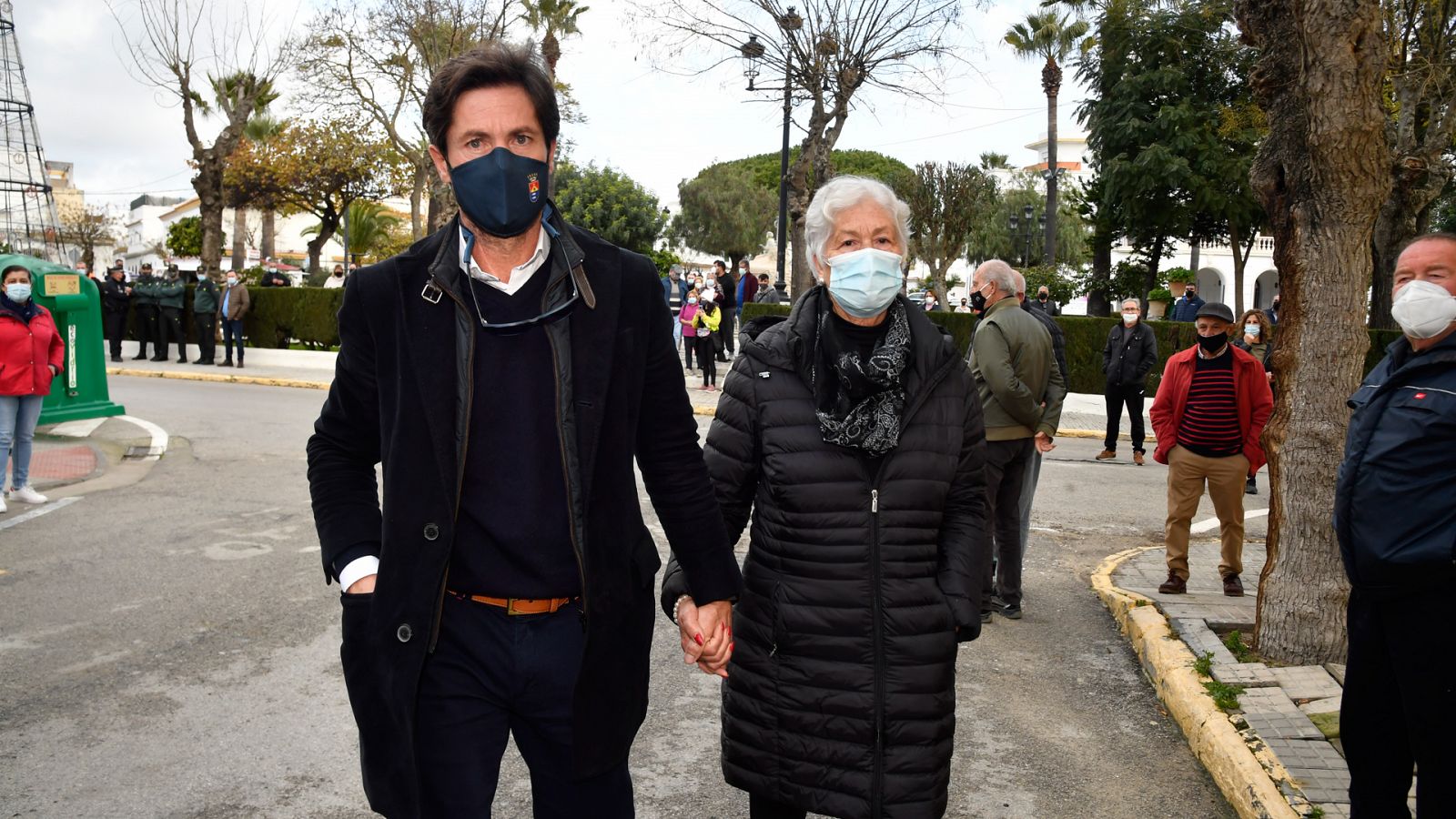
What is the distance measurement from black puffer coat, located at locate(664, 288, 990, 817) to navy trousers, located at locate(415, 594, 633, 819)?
0.47 meters

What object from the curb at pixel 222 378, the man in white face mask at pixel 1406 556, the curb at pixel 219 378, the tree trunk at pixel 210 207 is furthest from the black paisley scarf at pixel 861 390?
the tree trunk at pixel 210 207

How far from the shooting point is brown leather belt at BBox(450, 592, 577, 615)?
7.40ft

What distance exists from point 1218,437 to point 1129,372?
6419 mm

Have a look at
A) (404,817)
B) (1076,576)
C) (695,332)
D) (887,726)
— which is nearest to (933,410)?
(887,726)

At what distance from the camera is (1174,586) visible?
6.81 meters

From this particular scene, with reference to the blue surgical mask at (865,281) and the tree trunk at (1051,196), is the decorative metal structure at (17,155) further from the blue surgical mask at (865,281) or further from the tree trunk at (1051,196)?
the tree trunk at (1051,196)

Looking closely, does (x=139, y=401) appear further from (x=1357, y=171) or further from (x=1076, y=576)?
(x=1357, y=171)

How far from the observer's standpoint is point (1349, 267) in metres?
5.08

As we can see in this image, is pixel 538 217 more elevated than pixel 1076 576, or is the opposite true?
pixel 538 217

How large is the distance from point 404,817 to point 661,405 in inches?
37.1

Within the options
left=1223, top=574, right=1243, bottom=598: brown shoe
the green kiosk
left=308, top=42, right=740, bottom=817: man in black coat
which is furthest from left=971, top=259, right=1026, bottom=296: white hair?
the green kiosk

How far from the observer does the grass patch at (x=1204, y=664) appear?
515cm

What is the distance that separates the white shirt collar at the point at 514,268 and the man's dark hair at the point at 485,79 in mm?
224

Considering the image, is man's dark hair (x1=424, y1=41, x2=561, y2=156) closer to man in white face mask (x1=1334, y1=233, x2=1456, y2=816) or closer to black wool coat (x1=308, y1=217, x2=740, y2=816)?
black wool coat (x1=308, y1=217, x2=740, y2=816)
